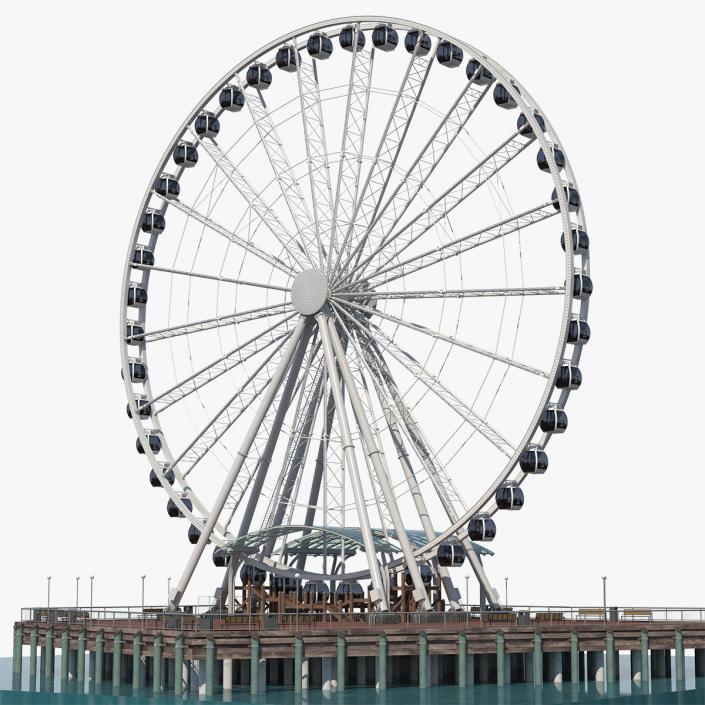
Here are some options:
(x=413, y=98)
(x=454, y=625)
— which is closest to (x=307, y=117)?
(x=413, y=98)

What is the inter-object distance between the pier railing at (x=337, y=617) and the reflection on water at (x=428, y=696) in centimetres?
257

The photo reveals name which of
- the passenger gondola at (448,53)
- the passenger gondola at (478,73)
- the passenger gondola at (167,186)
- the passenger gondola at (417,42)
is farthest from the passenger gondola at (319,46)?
the passenger gondola at (167,186)

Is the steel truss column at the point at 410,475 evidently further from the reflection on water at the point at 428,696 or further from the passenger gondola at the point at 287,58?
the passenger gondola at the point at 287,58

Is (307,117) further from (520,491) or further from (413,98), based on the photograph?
(520,491)

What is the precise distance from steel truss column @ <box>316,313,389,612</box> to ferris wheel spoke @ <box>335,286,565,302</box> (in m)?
1.78

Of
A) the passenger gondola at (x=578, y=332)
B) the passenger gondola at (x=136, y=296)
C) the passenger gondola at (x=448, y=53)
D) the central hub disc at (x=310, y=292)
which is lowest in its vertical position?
the passenger gondola at (x=578, y=332)

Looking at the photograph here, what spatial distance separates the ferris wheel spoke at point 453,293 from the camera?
73.8 metres

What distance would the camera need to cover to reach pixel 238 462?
78.0 m

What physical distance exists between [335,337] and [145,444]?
39.2 ft

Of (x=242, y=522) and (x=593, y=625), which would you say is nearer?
(x=593, y=625)

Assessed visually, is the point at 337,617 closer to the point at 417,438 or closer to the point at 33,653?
the point at 417,438

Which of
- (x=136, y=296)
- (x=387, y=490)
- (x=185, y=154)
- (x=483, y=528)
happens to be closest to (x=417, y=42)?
(x=185, y=154)

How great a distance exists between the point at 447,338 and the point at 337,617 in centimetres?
1220

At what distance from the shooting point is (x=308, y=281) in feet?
255
